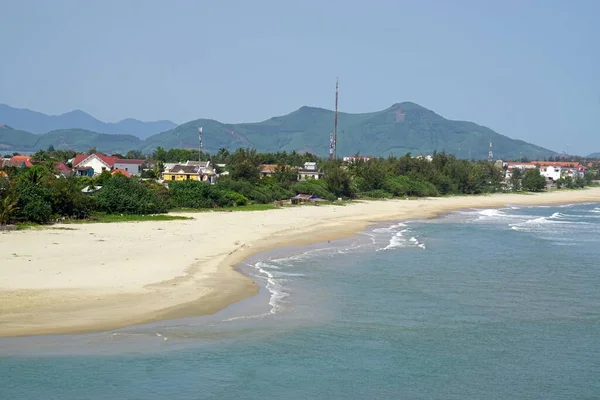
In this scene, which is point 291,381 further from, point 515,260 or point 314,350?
point 515,260

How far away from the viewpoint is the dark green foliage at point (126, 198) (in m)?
38.7

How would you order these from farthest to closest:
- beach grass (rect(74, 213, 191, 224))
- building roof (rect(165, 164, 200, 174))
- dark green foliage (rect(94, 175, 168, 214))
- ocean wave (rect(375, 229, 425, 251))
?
1. building roof (rect(165, 164, 200, 174))
2. dark green foliage (rect(94, 175, 168, 214))
3. beach grass (rect(74, 213, 191, 224))
4. ocean wave (rect(375, 229, 425, 251))

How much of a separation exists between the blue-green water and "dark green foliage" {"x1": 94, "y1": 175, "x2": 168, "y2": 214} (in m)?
14.4

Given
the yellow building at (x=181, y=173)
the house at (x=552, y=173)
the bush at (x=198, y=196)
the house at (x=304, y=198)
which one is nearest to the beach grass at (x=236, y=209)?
the bush at (x=198, y=196)

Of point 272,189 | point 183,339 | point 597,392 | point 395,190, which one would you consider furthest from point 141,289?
point 395,190

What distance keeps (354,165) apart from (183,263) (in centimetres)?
5284

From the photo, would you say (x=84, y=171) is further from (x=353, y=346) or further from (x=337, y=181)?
(x=353, y=346)

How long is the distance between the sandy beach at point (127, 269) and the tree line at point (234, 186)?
2250mm

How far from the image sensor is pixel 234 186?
5325 centimetres

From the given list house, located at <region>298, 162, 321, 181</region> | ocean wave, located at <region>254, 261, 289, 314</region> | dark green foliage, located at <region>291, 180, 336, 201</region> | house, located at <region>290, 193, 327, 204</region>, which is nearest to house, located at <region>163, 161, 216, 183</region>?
house, located at <region>298, 162, 321, 181</region>

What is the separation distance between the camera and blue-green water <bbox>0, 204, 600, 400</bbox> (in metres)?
13.3

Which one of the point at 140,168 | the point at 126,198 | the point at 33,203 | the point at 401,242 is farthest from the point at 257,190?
the point at 140,168

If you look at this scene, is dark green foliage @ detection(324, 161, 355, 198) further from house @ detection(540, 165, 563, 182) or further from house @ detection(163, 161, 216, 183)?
house @ detection(540, 165, 563, 182)

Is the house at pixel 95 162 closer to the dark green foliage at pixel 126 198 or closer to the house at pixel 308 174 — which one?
the house at pixel 308 174
